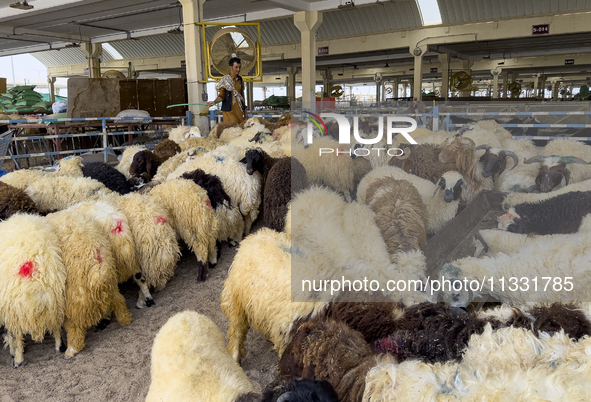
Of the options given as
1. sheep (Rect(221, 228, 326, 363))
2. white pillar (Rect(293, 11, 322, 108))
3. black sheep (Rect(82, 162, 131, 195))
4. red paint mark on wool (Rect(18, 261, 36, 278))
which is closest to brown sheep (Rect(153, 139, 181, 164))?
black sheep (Rect(82, 162, 131, 195))

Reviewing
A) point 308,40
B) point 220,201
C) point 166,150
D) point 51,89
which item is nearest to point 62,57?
point 51,89

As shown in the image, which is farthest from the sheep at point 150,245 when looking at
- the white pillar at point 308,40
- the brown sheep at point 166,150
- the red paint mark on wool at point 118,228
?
the white pillar at point 308,40

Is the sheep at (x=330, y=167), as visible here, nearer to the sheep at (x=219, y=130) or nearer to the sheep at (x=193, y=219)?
the sheep at (x=193, y=219)

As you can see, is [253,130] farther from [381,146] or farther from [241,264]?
[241,264]

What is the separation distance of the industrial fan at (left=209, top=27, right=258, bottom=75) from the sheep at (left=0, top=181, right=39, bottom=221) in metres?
6.69

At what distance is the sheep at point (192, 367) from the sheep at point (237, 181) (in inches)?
109

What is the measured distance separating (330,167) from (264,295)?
2332 millimetres

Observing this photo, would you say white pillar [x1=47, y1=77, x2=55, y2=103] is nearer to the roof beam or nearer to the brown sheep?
the roof beam

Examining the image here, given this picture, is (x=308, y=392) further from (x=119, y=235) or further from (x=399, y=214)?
(x=119, y=235)

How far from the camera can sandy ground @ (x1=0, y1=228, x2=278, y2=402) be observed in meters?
2.53

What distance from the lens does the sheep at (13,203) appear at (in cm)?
364

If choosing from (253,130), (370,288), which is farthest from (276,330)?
(253,130)

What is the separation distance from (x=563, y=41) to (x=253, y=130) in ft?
57.3

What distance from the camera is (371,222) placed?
3.17 metres
